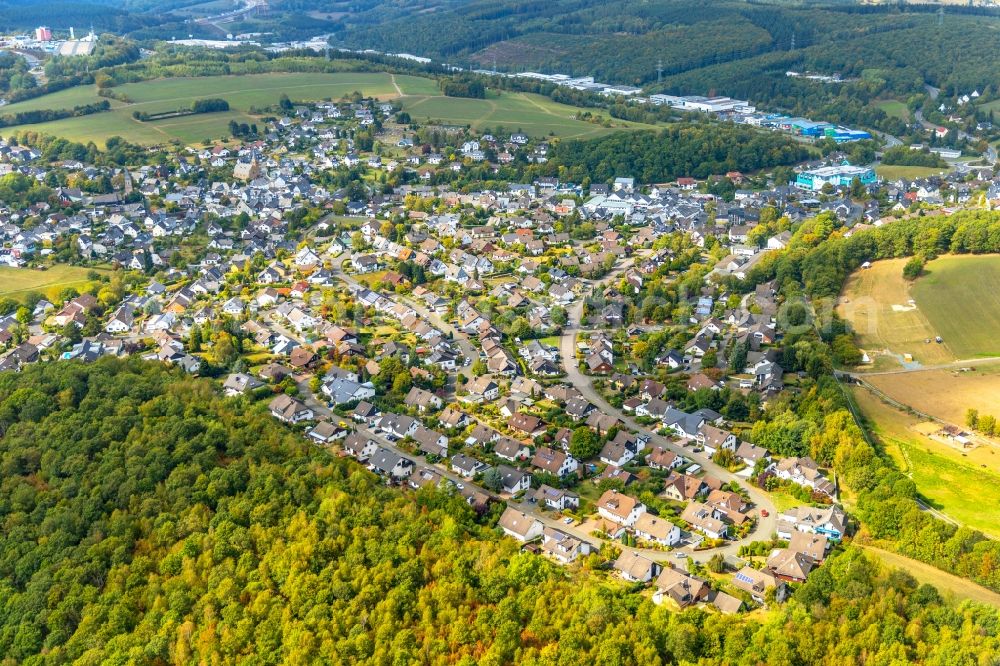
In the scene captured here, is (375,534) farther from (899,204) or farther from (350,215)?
(899,204)

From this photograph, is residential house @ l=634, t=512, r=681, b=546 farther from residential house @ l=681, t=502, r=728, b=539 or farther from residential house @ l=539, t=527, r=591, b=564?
residential house @ l=539, t=527, r=591, b=564

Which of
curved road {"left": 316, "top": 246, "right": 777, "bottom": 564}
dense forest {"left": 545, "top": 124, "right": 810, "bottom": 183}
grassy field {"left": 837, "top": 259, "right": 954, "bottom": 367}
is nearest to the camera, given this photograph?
curved road {"left": 316, "top": 246, "right": 777, "bottom": 564}

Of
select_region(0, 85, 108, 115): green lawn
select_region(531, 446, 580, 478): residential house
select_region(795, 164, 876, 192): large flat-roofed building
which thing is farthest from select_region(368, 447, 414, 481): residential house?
select_region(0, 85, 108, 115): green lawn

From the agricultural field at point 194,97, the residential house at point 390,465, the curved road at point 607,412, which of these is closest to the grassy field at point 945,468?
the curved road at point 607,412

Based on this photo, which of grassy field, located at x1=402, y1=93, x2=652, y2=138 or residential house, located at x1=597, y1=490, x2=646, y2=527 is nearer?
residential house, located at x1=597, y1=490, x2=646, y2=527

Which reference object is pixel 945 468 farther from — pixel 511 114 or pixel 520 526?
pixel 511 114

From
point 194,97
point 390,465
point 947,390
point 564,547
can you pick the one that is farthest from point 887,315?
point 194,97

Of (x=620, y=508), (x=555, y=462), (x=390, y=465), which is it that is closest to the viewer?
(x=620, y=508)
